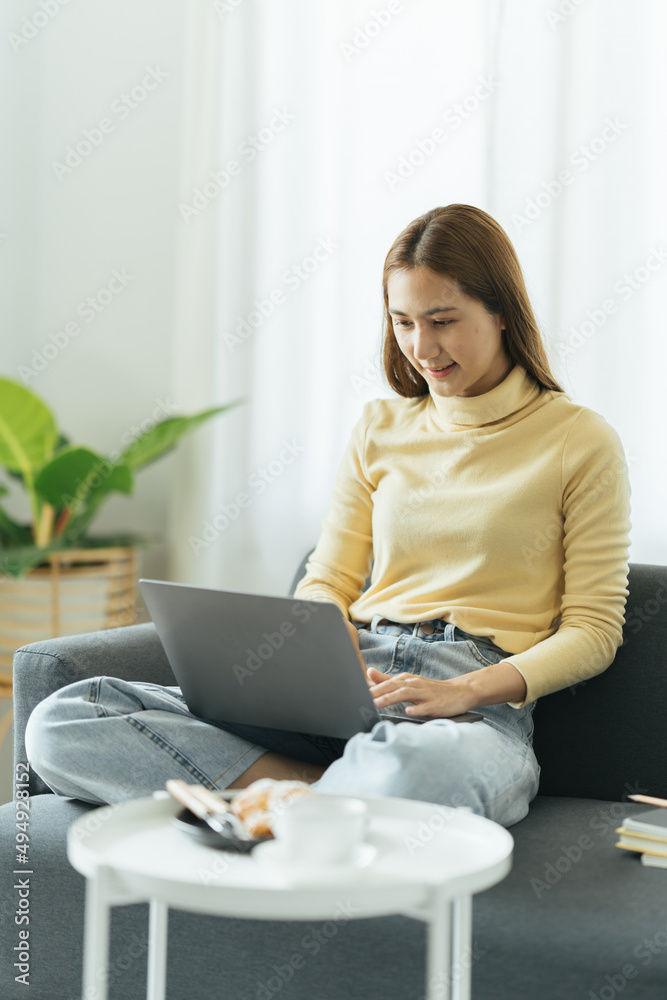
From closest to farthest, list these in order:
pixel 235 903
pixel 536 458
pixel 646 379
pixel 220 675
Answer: pixel 235 903 < pixel 220 675 < pixel 536 458 < pixel 646 379

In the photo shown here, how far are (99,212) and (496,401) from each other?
1.51 m

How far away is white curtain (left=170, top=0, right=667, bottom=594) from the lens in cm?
204

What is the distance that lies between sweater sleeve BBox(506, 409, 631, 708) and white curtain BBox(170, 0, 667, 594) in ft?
1.75

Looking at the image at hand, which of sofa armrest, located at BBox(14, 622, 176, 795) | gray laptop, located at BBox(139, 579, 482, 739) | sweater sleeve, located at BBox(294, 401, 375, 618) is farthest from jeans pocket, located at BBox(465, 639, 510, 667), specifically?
sofa armrest, located at BBox(14, 622, 176, 795)

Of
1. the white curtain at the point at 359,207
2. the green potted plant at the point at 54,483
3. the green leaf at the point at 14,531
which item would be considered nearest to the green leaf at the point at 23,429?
the green potted plant at the point at 54,483

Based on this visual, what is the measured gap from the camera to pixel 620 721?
1.55 m

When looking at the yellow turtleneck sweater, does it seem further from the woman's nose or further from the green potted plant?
the green potted plant

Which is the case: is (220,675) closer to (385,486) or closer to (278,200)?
(385,486)

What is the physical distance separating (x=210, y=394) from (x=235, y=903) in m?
1.81

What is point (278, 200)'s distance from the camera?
7.89 ft

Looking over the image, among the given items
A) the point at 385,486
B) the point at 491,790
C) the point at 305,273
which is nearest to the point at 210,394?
the point at 305,273

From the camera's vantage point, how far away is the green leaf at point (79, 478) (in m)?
2.17

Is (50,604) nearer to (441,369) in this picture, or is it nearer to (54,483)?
(54,483)

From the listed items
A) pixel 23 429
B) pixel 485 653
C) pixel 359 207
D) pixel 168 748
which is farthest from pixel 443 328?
pixel 23 429
